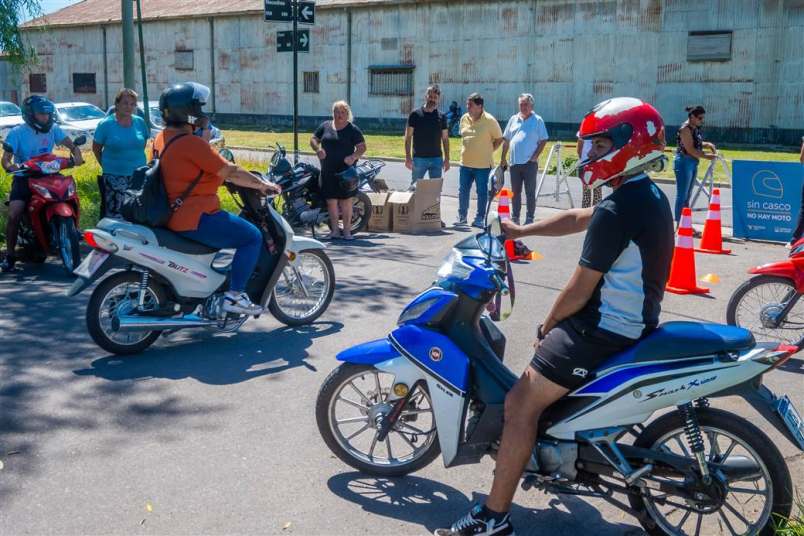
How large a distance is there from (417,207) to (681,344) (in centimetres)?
916

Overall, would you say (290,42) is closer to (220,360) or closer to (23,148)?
(23,148)

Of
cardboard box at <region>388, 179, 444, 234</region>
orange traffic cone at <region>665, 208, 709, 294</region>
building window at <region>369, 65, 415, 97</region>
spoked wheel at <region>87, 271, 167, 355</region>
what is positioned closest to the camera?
spoked wheel at <region>87, 271, 167, 355</region>

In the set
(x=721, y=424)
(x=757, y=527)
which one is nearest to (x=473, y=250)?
(x=721, y=424)

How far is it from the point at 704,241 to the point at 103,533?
9.37 metres

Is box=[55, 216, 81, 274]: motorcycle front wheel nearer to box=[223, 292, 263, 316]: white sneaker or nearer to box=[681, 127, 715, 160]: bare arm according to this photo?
box=[223, 292, 263, 316]: white sneaker

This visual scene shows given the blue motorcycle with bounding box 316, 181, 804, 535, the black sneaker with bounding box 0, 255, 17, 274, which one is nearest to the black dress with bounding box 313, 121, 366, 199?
the black sneaker with bounding box 0, 255, 17, 274

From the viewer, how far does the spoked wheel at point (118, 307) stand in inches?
259

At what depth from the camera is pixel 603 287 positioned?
3.82 meters

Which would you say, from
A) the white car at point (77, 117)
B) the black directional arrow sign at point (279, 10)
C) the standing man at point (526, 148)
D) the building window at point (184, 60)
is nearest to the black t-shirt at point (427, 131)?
the standing man at point (526, 148)

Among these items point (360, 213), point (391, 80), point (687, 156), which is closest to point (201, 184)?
point (360, 213)

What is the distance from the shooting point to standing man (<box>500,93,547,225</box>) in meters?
13.1

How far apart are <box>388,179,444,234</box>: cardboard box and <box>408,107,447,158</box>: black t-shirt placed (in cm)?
74

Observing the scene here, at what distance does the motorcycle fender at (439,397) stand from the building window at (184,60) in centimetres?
4377

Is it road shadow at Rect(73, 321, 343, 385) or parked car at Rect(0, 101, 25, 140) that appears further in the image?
parked car at Rect(0, 101, 25, 140)
